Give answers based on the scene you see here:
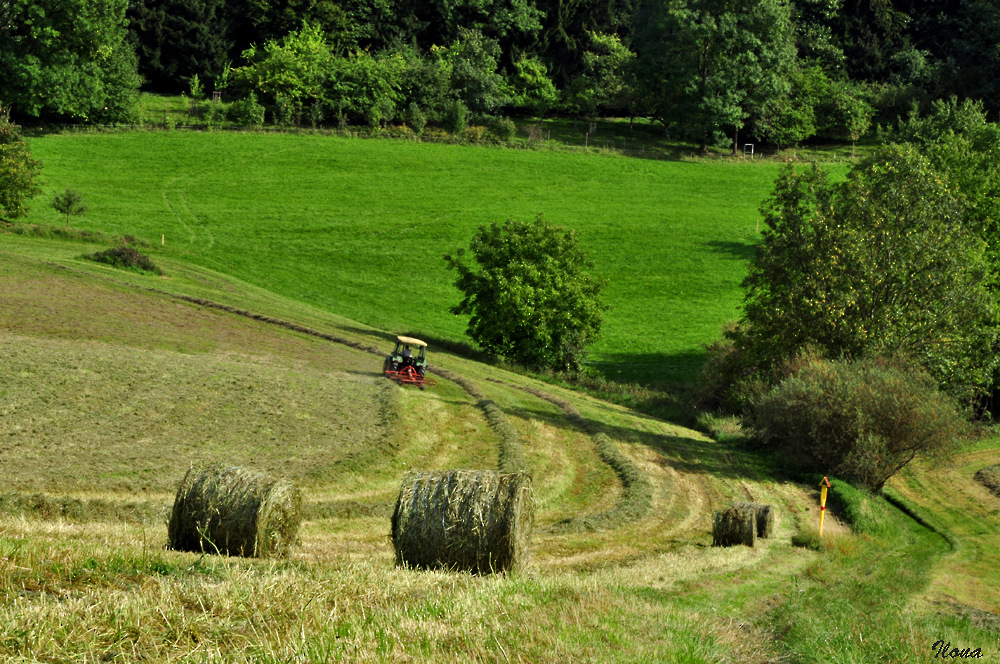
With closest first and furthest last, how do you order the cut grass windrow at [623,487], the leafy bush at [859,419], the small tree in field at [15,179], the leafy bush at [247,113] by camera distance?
the cut grass windrow at [623,487], the leafy bush at [859,419], the small tree in field at [15,179], the leafy bush at [247,113]

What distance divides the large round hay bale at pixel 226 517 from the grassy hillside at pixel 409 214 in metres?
42.0

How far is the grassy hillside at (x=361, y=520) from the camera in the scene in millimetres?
8352

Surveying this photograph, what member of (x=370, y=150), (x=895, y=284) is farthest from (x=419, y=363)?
(x=370, y=150)

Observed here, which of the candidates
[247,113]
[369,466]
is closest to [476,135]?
[247,113]

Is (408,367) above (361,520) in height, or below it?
below

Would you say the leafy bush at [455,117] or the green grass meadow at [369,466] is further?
the leafy bush at [455,117]

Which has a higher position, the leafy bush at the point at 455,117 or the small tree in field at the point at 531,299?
the leafy bush at the point at 455,117

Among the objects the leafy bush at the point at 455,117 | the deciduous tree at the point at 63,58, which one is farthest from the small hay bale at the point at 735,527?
the leafy bush at the point at 455,117

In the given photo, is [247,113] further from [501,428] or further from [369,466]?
[369,466]

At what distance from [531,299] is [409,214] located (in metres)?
35.1

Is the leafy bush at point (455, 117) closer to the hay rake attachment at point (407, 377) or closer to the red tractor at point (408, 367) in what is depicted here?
the red tractor at point (408, 367)

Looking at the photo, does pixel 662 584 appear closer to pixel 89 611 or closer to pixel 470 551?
pixel 470 551

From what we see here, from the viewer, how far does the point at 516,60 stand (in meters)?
132

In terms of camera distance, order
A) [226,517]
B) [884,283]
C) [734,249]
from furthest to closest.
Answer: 1. [734,249]
2. [884,283]
3. [226,517]
